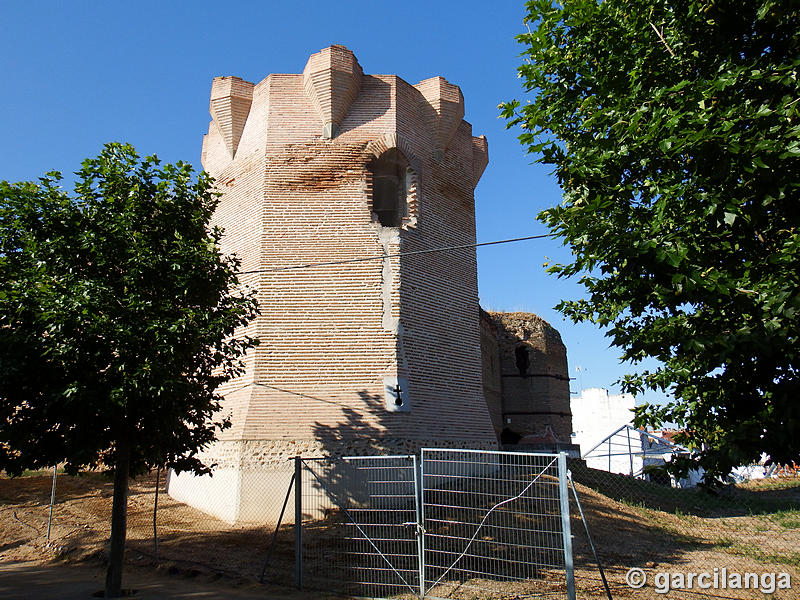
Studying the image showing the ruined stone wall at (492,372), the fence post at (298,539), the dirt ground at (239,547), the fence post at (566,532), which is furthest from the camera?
the ruined stone wall at (492,372)

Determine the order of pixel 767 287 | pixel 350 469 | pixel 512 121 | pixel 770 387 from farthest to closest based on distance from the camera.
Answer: pixel 350 469
pixel 512 121
pixel 770 387
pixel 767 287

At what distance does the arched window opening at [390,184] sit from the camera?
44.0ft

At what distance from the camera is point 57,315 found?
275 inches

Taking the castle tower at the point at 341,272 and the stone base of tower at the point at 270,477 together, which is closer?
the stone base of tower at the point at 270,477

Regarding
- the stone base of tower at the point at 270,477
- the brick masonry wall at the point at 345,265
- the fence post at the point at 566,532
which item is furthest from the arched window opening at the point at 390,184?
the fence post at the point at 566,532

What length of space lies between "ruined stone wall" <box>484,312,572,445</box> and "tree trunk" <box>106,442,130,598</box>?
17564mm

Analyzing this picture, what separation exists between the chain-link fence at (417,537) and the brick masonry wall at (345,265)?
1103mm

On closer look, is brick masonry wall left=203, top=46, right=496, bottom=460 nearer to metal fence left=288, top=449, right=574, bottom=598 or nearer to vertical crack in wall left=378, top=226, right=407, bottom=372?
vertical crack in wall left=378, top=226, right=407, bottom=372

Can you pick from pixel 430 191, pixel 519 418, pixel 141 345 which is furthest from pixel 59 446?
pixel 519 418

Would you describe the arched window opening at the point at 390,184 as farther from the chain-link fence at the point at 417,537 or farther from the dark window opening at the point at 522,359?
the dark window opening at the point at 522,359

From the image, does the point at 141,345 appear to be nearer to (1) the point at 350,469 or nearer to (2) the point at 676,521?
(1) the point at 350,469

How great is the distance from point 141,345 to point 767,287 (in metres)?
6.95

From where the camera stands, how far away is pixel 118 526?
7625mm

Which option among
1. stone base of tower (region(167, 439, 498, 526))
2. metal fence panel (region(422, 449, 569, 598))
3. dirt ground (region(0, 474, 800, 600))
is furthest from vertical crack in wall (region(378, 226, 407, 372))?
dirt ground (region(0, 474, 800, 600))
